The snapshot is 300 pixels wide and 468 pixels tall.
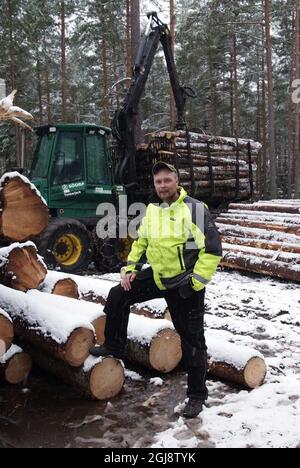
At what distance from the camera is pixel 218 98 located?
2845cm

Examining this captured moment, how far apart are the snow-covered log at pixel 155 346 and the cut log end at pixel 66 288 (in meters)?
1.20

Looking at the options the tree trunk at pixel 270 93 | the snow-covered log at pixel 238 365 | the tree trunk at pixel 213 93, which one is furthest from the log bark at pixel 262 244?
the tree trunk at pixel 213 93

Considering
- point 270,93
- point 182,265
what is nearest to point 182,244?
point 182,265

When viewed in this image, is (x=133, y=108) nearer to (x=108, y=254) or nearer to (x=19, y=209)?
(x=108, y=254)

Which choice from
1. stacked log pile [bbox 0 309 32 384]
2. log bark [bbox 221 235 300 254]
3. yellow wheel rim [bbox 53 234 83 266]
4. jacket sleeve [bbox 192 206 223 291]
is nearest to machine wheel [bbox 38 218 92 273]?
yellow wheel rim [bbox 53 234 83 266]

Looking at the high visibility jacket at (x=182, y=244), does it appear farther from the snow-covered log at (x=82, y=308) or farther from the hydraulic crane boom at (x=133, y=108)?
the hydraulic crane boom at (x=133, y=108)

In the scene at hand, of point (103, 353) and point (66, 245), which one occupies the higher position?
point (66, 245)

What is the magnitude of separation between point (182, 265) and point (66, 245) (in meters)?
6.08

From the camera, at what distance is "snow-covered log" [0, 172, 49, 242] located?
469 cm

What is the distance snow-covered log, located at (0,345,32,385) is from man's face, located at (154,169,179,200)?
85.3 inches

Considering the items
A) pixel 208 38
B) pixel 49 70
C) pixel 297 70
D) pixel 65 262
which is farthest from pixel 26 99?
pixel 65 262

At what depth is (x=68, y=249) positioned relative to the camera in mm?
9719

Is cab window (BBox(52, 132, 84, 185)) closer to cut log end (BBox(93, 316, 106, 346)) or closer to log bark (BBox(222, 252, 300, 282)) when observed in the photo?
log bark (BBox(222, 252, 300, 282))

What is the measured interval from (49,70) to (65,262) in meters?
21.3
